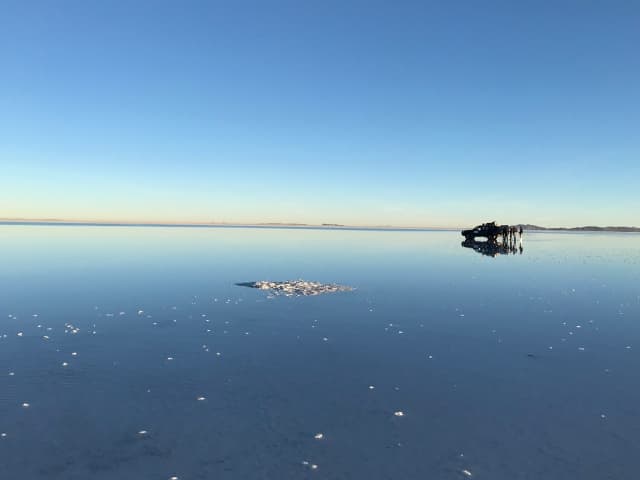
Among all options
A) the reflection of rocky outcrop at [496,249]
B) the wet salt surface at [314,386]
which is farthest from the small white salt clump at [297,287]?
the reflection of rocky outcrop at [496,249]

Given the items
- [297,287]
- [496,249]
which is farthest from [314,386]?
[496,249]

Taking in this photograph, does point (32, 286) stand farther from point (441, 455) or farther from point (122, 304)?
point (441, 455)

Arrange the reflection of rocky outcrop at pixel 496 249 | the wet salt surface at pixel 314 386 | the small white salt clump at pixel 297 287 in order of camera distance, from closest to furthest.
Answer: the wet salt surface at pixel 314 386
the small white salt clump at pixel 297 287
the reflection of rocky outcrop at pixel 496 249

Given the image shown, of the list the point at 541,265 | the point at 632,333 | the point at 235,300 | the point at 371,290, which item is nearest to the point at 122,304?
the point at 235,300

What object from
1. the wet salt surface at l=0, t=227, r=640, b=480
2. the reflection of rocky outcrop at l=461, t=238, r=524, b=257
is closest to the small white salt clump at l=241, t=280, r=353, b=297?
the wet salt surface at l=0, t=227, r=640, b=480

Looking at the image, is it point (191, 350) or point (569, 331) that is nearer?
point (191, 350)

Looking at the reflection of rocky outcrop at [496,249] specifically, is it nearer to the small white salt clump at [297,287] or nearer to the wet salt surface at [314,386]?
the small white salt clump at [297,287]

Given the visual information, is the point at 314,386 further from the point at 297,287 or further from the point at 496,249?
the point at 496,249

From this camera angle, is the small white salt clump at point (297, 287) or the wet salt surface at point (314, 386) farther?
the small white salt clump at point (297, 287)
